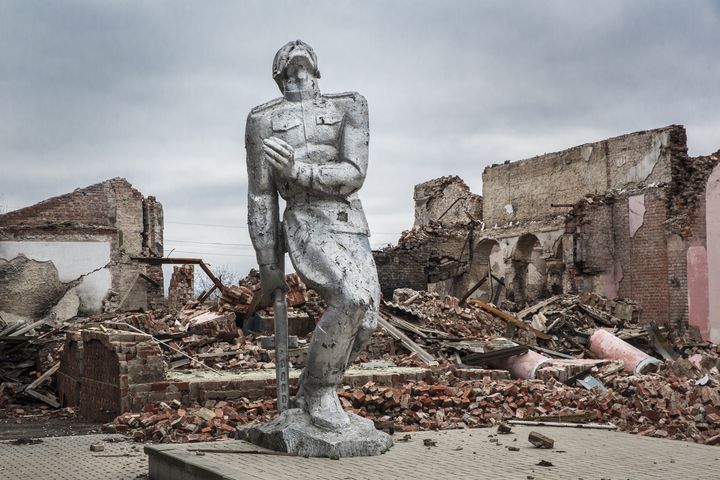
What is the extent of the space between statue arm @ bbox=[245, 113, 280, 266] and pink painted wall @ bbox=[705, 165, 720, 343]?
15.2 m

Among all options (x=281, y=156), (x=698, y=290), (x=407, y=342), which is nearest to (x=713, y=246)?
(x=698, y=290)

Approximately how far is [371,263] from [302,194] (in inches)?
20.6

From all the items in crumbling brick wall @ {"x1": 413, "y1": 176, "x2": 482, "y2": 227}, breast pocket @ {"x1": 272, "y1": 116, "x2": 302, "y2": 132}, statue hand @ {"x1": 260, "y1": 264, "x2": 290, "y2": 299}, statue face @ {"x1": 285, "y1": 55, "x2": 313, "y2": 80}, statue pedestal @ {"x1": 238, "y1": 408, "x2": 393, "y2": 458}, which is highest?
crumbling brick wall @ {"x1": 413, "y1": 176, "x2": 482, "y2": 227}

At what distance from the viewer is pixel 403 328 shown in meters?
13.7

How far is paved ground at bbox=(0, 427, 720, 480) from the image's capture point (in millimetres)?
3797

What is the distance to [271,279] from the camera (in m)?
4.74

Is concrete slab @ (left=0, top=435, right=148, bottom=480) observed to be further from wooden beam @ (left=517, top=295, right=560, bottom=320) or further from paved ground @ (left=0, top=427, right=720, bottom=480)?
wooden beam @ (left=517, top=295, right=560, bottom=320)

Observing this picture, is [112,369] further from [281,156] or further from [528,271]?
[528,271]

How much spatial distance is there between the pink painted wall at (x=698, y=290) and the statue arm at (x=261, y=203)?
608 inches

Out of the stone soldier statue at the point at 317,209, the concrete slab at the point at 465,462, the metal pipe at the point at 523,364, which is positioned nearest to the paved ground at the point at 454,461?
the concrete slab at the point at 465,462

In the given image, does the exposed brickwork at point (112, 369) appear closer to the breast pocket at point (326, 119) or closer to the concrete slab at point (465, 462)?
the concrete slab at point (465, 462)

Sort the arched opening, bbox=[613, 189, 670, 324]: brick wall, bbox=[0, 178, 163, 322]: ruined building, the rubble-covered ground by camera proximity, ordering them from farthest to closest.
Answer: the arched opening, bbox=[0, 178, 163, 322]: ruined building, bbox=[613, 189, 670, 324]: brick wall, the rubble-covered ground

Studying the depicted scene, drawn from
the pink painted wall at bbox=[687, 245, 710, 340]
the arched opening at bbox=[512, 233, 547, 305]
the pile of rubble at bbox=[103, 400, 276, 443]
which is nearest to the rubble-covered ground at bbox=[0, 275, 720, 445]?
the pile of rubble at bbox=[103, 400, 276, 443]

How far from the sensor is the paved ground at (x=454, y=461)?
380 cm
